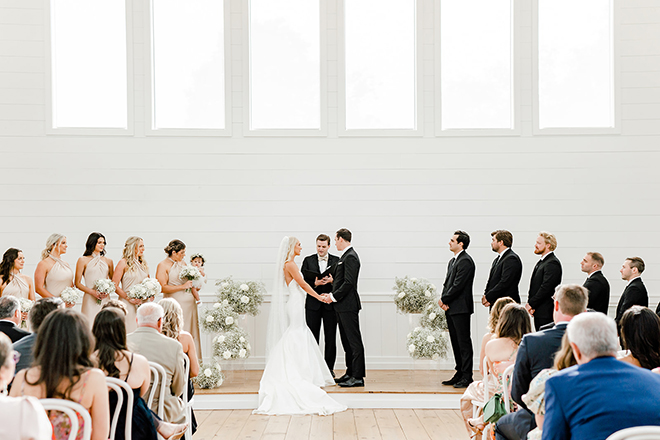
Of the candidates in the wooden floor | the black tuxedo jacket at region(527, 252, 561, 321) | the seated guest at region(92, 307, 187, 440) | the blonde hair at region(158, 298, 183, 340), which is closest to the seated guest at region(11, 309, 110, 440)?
the seated guest at region(92, 307, 187, 440)

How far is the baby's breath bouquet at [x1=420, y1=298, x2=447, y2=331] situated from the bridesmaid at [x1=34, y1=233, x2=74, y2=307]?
13.9 feet

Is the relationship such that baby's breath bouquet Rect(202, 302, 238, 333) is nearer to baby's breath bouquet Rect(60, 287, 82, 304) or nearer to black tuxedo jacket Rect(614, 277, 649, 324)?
baby's breath bouquet Rect(60, 287, 82, 304)

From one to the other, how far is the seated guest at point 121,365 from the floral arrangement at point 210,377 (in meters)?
3.61

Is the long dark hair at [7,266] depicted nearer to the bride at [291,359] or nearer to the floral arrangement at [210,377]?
the floral arrangement at [210,377]

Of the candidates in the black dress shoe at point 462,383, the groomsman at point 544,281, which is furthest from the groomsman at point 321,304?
the groomsman at point 544,281

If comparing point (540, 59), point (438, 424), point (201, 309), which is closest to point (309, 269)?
point (201, 309)

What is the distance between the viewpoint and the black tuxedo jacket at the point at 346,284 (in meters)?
7.03

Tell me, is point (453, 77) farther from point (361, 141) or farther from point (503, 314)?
point (503, 314)

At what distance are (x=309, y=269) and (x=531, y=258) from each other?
3.15m

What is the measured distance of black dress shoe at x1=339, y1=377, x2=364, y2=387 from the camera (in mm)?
6908

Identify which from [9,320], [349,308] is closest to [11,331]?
[9,320]

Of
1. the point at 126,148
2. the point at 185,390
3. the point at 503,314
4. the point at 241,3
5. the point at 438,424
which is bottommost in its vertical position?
the point at 438,424

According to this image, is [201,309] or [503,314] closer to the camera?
[503,314]

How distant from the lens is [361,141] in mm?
8422
